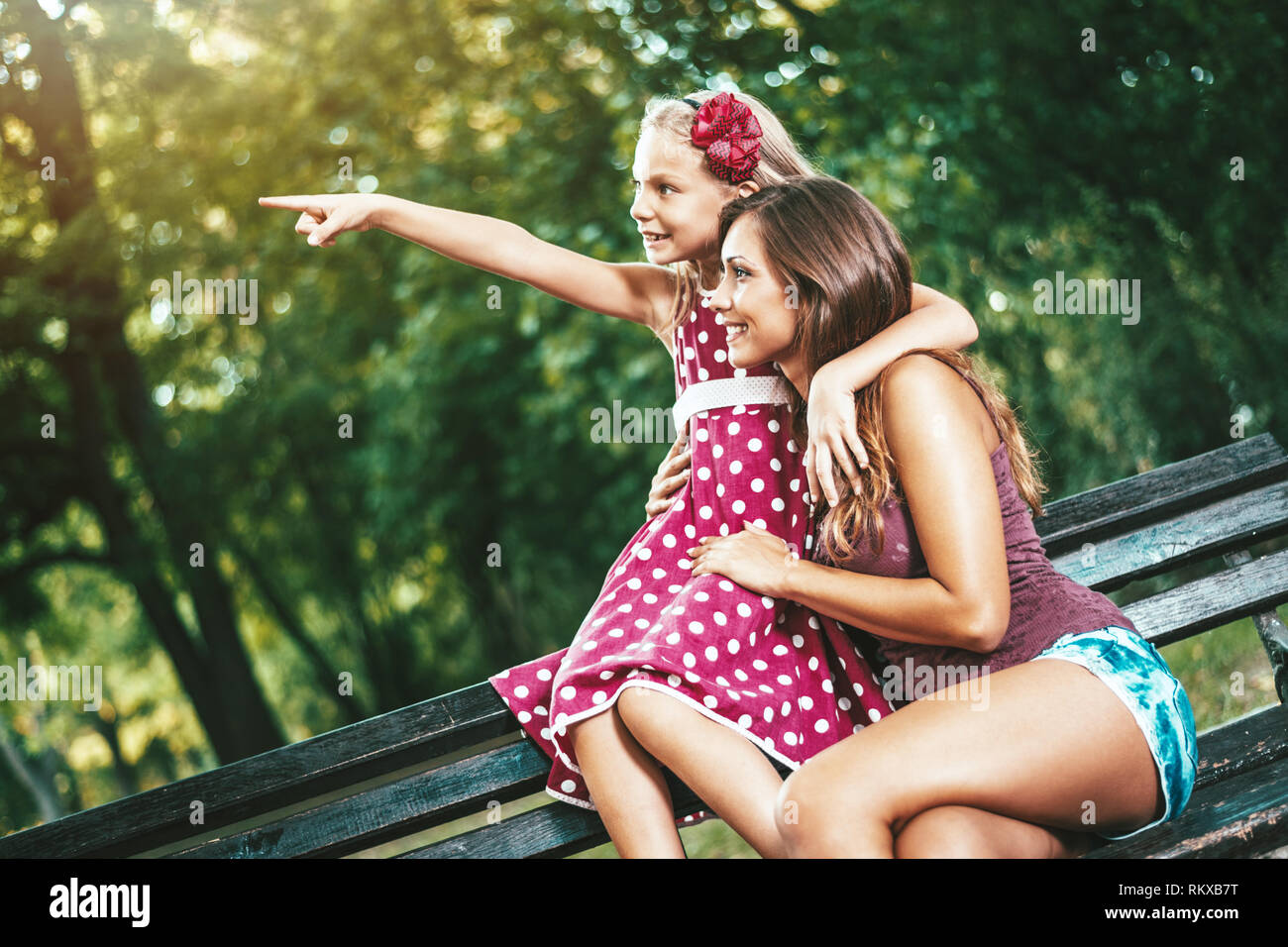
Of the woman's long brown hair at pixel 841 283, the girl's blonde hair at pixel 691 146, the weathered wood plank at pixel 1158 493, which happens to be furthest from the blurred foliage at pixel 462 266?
the woman's long brown hair at pixel 841 283

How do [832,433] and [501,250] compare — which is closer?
[832,433]

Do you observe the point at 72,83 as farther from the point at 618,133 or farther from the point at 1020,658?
the point at 1020,658

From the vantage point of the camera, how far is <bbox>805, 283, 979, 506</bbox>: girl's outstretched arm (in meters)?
1.95

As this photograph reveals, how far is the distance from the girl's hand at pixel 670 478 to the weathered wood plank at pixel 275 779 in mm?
551

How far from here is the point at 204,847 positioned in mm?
2240

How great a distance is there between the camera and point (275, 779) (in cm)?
227

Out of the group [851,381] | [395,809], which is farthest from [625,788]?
[851,381]

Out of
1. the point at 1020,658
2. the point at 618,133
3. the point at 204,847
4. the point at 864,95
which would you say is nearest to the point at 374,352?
the point at 618,133

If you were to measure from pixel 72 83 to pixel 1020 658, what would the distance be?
7.98 metres

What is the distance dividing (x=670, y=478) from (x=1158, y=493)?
1.27 m

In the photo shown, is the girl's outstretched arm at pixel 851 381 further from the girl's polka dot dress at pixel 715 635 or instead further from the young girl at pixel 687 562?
the girl's polka dot dress at pixel 715 635

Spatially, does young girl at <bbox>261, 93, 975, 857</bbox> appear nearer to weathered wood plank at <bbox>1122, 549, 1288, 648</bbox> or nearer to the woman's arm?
the woman's arm

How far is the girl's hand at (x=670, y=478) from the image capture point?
7.84 feet

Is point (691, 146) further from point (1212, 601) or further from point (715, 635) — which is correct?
point (1212, 601)
